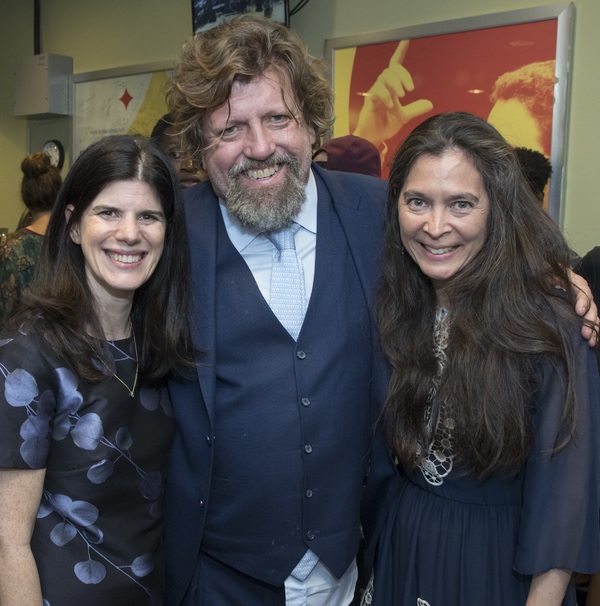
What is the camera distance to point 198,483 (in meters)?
1.59

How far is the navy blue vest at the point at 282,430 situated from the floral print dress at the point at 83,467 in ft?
0.63

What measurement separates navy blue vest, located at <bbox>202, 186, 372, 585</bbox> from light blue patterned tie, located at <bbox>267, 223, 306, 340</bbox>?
1.5 inches

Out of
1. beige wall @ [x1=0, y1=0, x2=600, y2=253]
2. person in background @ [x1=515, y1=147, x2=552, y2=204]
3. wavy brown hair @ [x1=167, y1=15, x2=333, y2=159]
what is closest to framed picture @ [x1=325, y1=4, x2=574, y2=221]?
beige wall @ [x1=0, y1=0, x2=600, y2=253]

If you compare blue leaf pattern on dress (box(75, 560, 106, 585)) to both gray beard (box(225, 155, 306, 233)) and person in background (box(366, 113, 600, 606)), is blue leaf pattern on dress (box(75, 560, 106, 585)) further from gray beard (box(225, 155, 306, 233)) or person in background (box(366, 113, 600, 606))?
gray beard (box(225, 155, 306, 233))

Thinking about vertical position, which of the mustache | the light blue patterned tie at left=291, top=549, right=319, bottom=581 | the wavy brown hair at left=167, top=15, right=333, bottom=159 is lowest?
the light blue patterned tie at left=291, top=549, right=319, bottom=581

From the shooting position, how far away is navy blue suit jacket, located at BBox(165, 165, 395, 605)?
158 centimetres

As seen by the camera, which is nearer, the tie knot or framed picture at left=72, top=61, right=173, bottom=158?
the tie knot

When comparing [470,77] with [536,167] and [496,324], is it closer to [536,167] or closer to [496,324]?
[536,167]

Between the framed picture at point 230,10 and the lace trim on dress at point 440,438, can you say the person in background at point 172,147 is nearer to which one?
the lace trim on dress at point 440,438

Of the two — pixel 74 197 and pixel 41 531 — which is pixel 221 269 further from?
pixel 41 531

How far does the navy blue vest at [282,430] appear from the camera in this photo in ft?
5.19

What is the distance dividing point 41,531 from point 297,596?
62 cm

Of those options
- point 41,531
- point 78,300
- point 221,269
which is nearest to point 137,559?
point 41,531

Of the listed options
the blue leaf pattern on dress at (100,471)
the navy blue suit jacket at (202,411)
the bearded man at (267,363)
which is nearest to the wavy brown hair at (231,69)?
the bearded man at (267,363)
